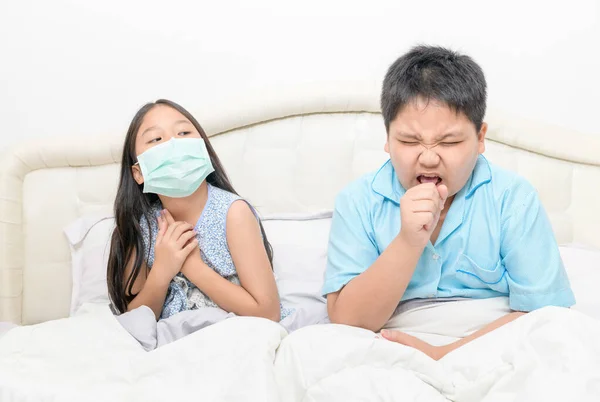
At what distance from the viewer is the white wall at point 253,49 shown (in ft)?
6.36

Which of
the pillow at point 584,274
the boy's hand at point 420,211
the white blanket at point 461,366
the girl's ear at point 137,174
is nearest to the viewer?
the white blanket at point 461,366

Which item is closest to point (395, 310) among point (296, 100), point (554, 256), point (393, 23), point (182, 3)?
point (554, 256)

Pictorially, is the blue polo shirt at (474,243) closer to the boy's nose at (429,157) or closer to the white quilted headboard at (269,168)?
the boy's nose at (429,157)

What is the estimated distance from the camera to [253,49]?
196cm

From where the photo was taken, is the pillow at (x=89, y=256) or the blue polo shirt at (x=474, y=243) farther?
the pillow at (x=89, y=256)

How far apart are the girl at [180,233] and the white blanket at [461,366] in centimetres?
39

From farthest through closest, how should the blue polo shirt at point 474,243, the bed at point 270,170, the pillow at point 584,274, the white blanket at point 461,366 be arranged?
the bed at point 270,170
the pillow at point 584,274
the blue polo shirt at point 474,243
the white blanket at point 461,366

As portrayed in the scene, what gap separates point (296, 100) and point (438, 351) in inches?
33.4

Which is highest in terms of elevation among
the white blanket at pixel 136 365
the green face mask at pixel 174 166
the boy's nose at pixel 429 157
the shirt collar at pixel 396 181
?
the boy's nose at pixel 429 157

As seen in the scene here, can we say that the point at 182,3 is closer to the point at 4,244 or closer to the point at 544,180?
the point at 4,244

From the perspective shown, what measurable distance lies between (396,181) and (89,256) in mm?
840

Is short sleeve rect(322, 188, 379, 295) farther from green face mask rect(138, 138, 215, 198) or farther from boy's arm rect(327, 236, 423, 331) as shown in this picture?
green face mask rect(138, 138, 215, 198)

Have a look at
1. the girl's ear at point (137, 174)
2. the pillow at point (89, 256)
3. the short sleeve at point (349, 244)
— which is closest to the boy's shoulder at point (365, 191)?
the short sleeve at point (349, 244)

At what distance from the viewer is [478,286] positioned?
1380 millimetres
